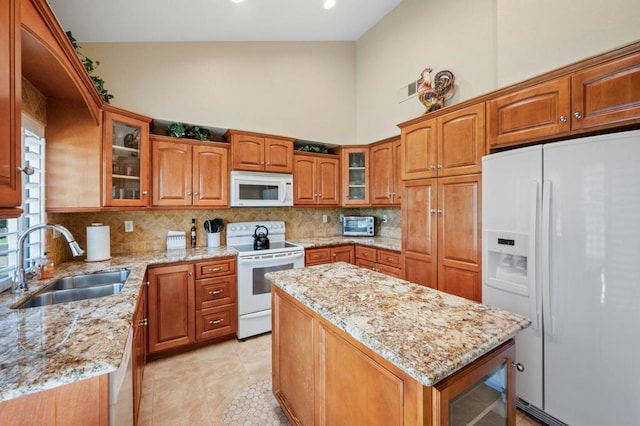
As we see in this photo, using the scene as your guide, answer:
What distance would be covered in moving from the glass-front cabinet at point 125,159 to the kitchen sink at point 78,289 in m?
0.62

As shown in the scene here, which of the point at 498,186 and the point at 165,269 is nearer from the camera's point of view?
the point at 498,186

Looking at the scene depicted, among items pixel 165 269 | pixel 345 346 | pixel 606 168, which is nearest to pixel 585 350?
pixel 606 168

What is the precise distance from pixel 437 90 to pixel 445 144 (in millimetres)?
869

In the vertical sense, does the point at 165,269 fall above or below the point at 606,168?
below

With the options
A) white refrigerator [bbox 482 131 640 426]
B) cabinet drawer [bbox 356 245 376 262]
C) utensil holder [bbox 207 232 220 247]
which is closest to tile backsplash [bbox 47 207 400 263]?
utensil holder [bbox 207 232 220 247]

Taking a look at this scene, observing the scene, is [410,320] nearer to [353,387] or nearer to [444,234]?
[353,387]

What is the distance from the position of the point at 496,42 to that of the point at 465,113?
87 centimetres

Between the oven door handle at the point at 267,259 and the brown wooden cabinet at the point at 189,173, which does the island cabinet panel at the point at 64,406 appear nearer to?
the oven door handle at the point at 267,259

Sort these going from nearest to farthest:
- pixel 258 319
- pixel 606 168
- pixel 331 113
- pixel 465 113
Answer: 1. pixel 606 168
2. pixel 465 113
3. pixel 258 319
4. pixel 331 113

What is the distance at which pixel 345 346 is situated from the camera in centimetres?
111

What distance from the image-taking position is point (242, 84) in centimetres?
329

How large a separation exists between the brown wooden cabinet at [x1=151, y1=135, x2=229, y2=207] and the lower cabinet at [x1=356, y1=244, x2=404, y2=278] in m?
1.84

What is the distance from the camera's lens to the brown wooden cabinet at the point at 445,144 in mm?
2154

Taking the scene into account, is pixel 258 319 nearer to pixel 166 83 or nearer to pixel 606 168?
pixel 166 83
